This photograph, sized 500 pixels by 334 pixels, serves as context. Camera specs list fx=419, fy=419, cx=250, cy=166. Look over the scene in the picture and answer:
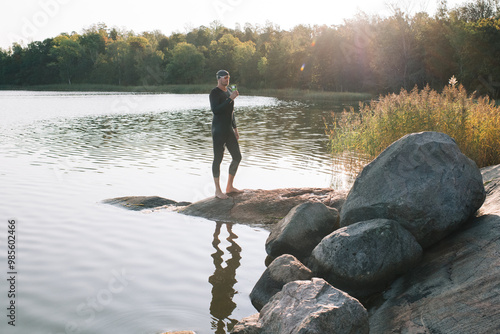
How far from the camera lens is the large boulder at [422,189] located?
483 centimetres

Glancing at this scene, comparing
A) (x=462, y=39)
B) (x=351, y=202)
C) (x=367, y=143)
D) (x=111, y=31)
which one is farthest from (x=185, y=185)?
(x=111, y=31)

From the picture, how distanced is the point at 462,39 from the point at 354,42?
25.6 metres

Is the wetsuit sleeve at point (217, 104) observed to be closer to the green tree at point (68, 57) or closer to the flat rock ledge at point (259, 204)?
the flat rock ledge at point (259, 204)

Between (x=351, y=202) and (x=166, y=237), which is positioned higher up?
(x=351, y=202)

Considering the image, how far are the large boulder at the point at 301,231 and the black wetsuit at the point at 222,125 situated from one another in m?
2.56

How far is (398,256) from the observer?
4.53m

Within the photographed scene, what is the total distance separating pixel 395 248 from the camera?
179 inches

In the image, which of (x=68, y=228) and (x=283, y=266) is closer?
(x=283, y=266)

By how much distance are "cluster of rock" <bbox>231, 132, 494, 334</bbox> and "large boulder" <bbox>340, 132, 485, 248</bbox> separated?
0.01 meters

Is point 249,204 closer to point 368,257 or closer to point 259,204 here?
point 259,204

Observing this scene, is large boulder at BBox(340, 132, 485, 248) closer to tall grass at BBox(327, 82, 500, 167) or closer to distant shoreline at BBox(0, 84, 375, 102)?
tall grass at BBox(327, 82, 500, 167)

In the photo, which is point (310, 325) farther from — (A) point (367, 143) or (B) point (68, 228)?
(A) point (367, 143)

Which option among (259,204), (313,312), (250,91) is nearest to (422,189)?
(313,312)

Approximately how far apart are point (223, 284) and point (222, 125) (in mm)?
3637
